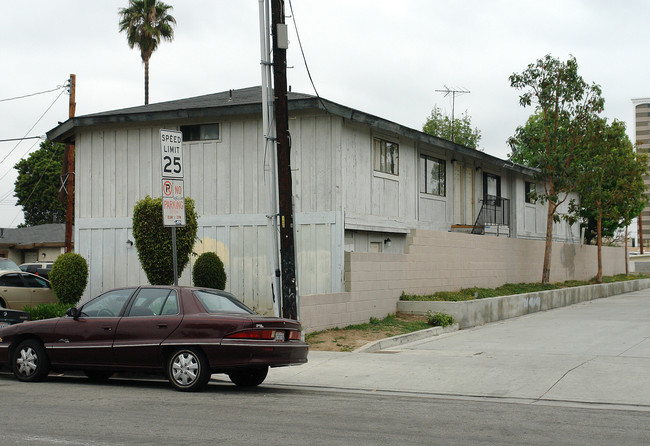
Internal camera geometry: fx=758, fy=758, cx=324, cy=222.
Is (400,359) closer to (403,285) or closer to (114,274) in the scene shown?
(403,285)

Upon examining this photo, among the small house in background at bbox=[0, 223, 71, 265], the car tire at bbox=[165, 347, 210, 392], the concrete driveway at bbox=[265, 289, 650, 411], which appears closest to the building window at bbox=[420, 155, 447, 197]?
the concrete driveway at bbox=[265, 289, 650, 411]

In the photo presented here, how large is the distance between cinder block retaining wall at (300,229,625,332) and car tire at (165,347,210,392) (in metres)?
5.97

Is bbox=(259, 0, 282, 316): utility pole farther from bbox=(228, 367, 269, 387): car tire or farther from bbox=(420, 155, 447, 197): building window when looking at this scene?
bbox=(420, 155, 447, 197): building window

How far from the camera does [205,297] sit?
10.9m

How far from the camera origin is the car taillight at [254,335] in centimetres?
1015

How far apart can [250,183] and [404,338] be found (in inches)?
242

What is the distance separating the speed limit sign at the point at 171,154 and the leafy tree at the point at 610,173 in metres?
19.6

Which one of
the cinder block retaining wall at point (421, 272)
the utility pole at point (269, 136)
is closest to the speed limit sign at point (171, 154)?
the utility pole at point (269, 136)

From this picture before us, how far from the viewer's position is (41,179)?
60.1 m

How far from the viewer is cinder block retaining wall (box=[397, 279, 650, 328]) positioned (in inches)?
782

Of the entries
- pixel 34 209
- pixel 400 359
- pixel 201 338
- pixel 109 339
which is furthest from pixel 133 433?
pixel 34 209

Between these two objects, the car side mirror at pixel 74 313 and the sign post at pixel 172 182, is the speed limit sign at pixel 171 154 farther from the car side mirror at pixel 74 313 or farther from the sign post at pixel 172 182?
the car side mirror at pixel 74 313

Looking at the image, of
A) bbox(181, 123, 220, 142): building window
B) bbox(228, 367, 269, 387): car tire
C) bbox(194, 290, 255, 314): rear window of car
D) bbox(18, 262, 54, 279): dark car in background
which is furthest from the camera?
bbox(18, 262, 54, 279): dark car in background

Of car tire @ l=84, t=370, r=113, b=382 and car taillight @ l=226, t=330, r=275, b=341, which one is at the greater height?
car taillight @ l=226, t=330, r=275, b=341
